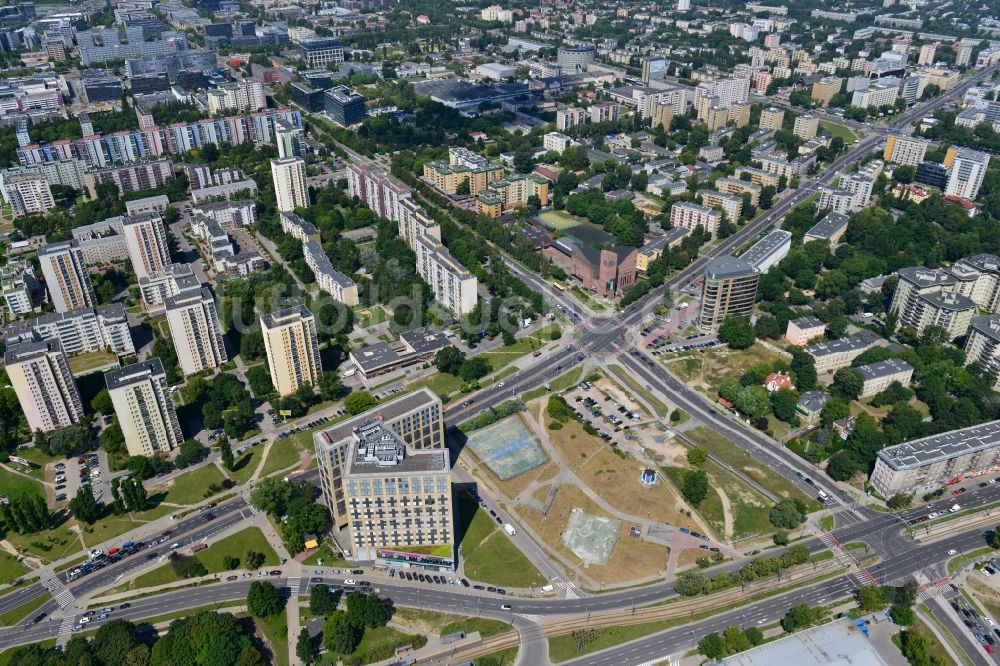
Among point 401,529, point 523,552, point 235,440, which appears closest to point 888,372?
point 523,552

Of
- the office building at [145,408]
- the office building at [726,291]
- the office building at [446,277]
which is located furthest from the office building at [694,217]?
the office building at [145,408]

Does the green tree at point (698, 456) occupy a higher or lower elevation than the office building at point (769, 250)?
lower

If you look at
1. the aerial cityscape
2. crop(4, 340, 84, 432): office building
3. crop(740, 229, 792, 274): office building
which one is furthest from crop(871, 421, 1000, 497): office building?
crop(4, 340, 84, 432): office building

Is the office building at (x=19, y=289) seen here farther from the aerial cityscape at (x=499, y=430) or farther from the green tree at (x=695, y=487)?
the green tree at (x=695, y=487)

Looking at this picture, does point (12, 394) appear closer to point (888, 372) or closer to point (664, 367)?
point (664, 367)

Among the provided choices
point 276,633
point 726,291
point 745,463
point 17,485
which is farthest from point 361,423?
point 726,291
